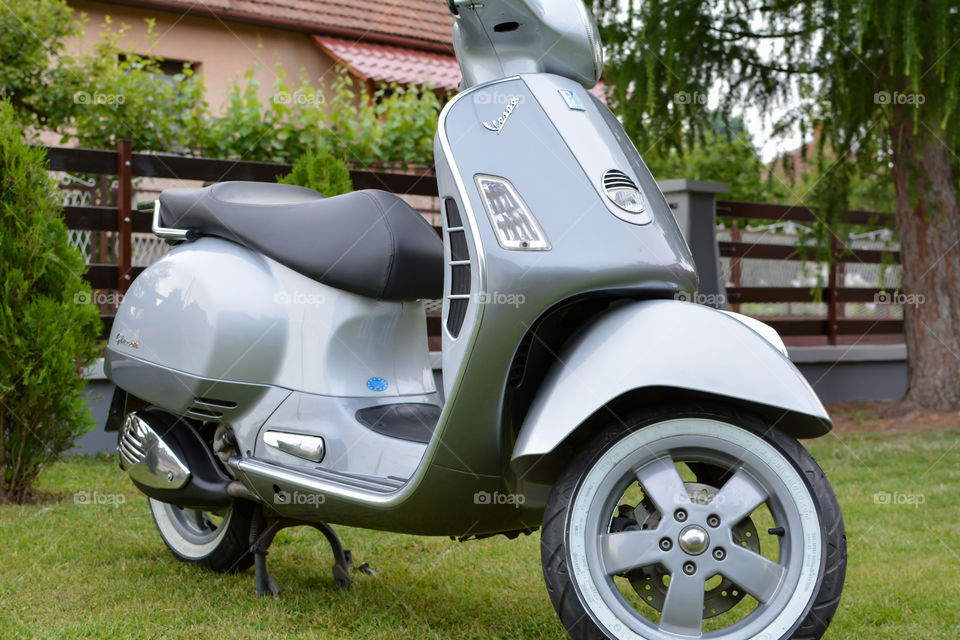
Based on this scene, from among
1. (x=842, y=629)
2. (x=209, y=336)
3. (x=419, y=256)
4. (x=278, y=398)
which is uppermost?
(x=419, y=256)

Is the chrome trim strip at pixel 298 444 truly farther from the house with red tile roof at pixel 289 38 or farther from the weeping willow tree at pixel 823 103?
the house with red tile roof at pixel 289 38

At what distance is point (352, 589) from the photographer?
305 cm

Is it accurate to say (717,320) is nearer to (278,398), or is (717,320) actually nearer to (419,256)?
(419,256)

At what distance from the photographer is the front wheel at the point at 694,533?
1.96 meters

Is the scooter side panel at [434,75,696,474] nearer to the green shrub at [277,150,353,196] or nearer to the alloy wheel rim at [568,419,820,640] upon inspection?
the alloy wheel rim at [568,419,820,640]

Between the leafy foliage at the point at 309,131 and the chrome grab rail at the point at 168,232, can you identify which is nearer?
the chrome grab rail at the point at 168,232

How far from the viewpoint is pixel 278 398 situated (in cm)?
275

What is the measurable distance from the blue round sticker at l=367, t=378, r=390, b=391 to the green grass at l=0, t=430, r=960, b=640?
630mm

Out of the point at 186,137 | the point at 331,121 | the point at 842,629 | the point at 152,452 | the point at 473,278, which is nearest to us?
the point at 473,278

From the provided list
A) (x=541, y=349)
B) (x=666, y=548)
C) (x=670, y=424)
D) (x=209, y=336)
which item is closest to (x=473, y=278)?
(x=541, y=349)

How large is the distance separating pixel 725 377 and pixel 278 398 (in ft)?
4.25

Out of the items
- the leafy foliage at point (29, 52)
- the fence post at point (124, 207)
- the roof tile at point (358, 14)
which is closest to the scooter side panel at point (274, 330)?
the fence post at point (124, 207)

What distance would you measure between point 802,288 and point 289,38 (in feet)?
20.6

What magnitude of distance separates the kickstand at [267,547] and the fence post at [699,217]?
4433mm
